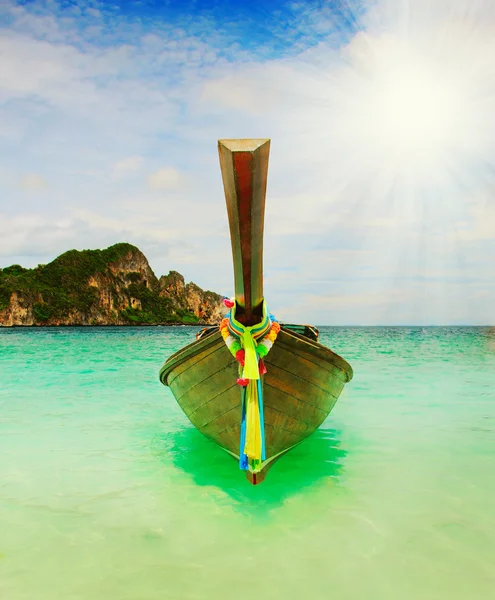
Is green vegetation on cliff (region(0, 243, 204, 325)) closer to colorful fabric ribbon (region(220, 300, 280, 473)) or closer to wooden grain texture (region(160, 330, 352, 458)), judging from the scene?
wooden grain texture (region(160, 330, 352, 458))

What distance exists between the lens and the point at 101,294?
101625mm

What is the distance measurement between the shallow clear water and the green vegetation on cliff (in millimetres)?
86806

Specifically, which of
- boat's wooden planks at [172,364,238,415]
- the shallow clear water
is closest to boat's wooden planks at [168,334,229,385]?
boat's wooden planks at [172,364,238,415]

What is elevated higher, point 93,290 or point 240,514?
point 93,290

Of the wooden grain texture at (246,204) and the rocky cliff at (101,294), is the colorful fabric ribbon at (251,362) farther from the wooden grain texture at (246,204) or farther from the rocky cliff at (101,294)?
the rocky cliff at (101,294)

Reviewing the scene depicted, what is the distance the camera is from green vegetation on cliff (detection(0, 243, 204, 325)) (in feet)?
293

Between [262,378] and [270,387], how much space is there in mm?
199

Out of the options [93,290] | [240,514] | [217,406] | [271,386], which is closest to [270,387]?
[271,386]

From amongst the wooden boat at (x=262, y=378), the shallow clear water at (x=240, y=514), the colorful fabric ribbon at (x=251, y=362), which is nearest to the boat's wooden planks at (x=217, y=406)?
the wooden boat at (x=262, y=378)

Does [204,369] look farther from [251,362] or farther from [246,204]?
[246,204]

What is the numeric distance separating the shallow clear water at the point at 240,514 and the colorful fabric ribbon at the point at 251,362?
778mm

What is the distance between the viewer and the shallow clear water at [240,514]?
3.42 meters

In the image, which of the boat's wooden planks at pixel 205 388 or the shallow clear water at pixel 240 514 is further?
the boat's wooden planks at pixel 205 388

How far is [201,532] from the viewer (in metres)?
4.10
